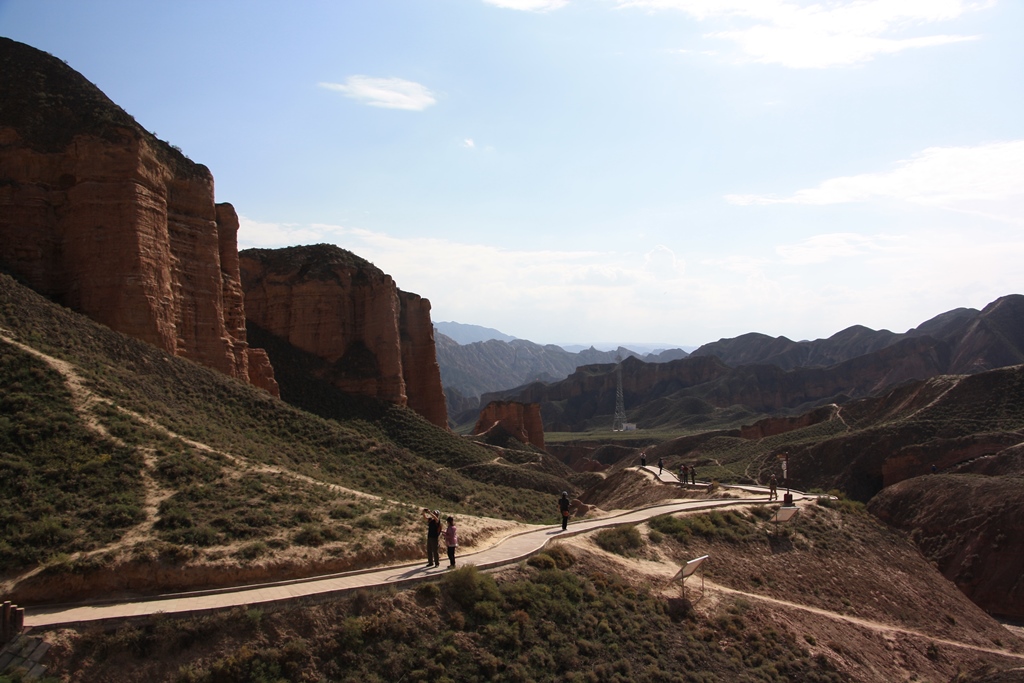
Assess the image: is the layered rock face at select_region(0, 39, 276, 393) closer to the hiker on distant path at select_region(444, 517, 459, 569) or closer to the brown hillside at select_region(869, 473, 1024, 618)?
the hiker on distant path at select_region(444, 517, 459, 569)

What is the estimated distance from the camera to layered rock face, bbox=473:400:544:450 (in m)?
77.8

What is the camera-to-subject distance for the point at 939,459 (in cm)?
5156

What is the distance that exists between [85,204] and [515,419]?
54793 mm

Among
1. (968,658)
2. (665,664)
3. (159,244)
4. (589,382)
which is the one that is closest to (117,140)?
(159,244)

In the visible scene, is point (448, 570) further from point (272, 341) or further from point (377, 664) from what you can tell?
point (272, 341)

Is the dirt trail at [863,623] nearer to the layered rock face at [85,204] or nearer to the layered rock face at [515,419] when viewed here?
the layered rock face at [85,204]

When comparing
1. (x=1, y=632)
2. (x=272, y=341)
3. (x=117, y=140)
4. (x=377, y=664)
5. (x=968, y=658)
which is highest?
(x=117, y=140)

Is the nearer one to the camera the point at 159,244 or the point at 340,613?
the point at 340,613

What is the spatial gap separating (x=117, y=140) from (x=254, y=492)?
17.2 metres

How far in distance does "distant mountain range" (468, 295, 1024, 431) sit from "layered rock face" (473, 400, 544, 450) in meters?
50.6

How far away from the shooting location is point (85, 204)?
28.2 metres

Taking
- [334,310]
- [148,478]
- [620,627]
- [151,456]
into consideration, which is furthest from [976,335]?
[148,478]

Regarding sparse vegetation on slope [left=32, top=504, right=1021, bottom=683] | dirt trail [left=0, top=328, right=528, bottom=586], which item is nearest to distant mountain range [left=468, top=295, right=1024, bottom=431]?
sparse vegetation on slope [left=32, top=504, right=1021, bottom=683]

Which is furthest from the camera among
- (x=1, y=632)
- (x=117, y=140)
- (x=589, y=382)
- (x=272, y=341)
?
(x=589, y=382)
